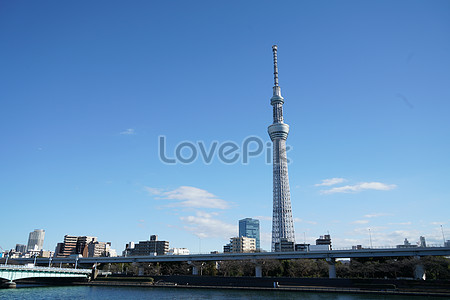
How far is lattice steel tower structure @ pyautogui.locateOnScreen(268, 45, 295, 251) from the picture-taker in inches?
4377

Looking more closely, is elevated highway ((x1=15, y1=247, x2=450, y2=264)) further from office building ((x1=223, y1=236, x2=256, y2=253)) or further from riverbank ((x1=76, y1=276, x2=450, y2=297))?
office building ((x1=223, y1=236, x2=256, y2=253))

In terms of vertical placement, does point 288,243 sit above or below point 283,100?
below

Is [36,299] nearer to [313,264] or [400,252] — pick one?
[313,264]

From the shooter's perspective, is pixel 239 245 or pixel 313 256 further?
pixel 239 245

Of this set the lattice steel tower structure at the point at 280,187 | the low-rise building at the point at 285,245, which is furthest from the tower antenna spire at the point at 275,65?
the low-rise building at the point at 285,245

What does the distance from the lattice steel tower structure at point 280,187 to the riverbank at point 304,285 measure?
48.9 m

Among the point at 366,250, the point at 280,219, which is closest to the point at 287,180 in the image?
the point at 280,219

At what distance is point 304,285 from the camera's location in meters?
60.2

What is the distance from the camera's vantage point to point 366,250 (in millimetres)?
65438

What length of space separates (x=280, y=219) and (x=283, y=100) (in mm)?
44477

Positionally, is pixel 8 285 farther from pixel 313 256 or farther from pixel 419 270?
pixel 419 270

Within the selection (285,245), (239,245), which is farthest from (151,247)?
(285,245)

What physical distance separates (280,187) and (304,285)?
179ft

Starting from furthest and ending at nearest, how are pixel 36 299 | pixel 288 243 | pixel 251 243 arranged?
1. pixel 251 243
2. pixel 288 243
3. pixel 36 299
